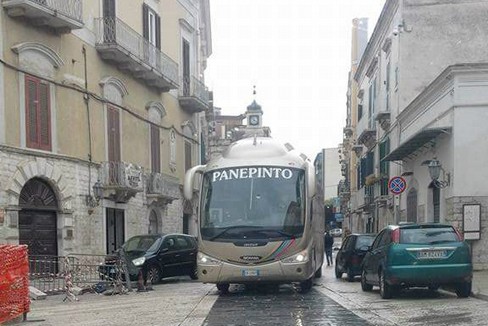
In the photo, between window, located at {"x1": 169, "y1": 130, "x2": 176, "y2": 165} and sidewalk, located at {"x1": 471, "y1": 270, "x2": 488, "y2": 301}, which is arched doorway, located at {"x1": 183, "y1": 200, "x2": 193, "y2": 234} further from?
sidewalk, located at {"x1": 471, "y1": 270, "x2": 488, "y2": 301}

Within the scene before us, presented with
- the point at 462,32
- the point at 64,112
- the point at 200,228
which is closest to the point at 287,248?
the point at 200,228

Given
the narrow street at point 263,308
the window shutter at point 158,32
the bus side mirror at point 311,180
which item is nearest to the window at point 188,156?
the window shutter at point 158,32

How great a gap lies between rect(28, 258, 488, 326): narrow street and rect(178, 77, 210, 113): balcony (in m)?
17.1

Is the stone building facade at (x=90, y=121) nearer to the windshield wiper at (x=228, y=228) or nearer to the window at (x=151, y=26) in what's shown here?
the window at (x=151, y=26)

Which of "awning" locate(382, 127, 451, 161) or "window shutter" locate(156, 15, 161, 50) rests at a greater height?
"window shutter" locate(156, 15, 161, 50)

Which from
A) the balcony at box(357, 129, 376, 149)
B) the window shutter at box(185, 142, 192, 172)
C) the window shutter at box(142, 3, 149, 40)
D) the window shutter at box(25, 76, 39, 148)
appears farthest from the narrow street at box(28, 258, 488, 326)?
the balcony at box(357, 129, 376, 149)

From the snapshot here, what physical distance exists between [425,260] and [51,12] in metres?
12.4

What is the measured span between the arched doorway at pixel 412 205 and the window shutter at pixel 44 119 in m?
13.3

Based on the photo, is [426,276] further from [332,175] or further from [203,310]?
[332,175]

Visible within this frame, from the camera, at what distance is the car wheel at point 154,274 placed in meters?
17.3

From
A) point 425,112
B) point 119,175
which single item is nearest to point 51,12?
point 119,175

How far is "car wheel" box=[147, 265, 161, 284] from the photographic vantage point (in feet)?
56.8

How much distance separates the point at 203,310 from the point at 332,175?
279ft

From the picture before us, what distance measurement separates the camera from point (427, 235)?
39.2 ft
